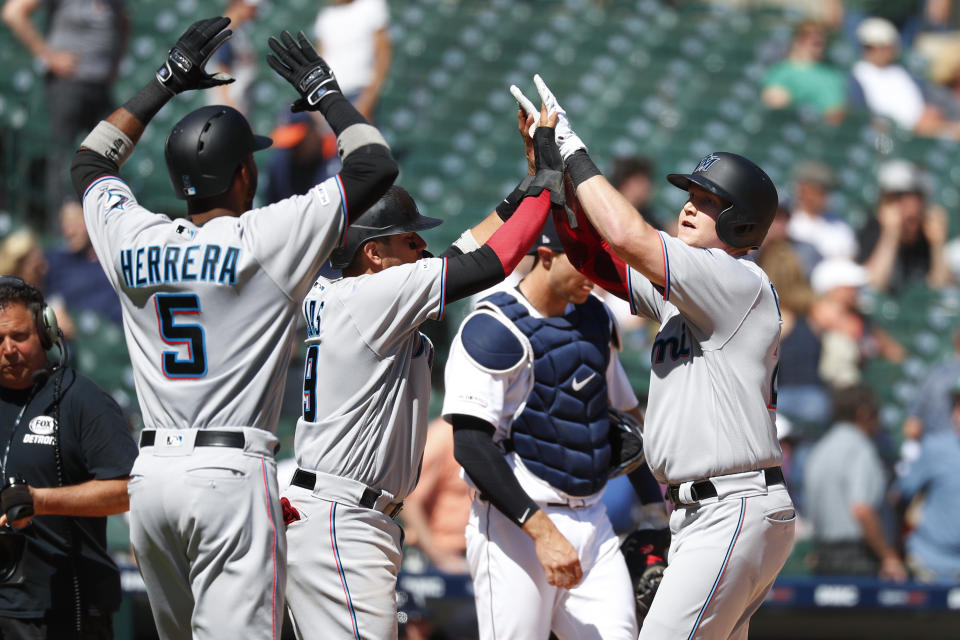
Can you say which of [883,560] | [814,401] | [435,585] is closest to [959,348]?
[814,401]

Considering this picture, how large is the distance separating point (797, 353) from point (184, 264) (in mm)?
5514

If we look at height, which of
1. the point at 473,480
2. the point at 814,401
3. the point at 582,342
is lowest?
the point at 814,401

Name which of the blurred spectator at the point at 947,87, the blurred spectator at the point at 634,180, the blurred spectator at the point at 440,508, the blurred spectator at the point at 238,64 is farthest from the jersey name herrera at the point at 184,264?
the blurred spectator at the point at 947,87

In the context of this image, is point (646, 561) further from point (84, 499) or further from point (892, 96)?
point (892, 96)

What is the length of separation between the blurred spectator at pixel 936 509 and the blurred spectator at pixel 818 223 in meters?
2.48

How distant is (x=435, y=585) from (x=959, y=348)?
418cm

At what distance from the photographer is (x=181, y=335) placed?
3189 millimetres

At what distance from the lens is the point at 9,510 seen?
11.5 feet

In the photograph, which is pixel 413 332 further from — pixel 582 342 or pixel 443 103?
pixel 443 103

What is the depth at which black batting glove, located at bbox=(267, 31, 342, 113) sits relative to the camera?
135 inches

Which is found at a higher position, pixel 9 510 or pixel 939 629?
pixel 9 510

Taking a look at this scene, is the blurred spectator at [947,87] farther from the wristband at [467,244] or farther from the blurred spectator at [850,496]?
the wristband at [467,244]

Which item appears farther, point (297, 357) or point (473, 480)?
point (297, 357)

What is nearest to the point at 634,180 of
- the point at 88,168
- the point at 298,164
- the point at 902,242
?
the point at 298,164
